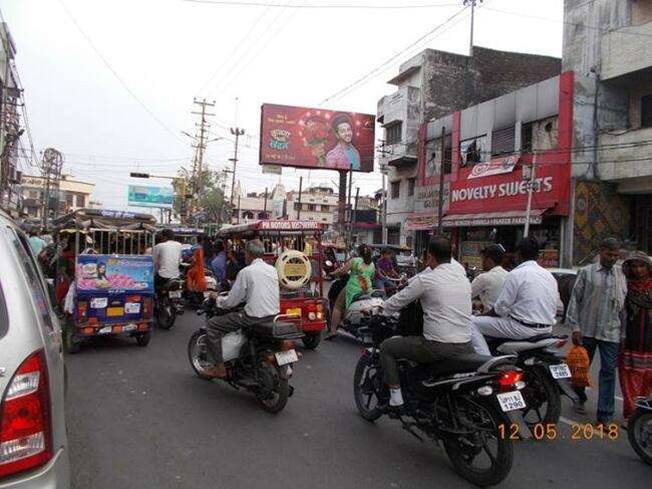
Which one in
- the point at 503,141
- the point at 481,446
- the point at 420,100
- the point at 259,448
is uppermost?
the point at 420,100

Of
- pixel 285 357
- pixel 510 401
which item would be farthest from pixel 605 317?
pixel 285 357

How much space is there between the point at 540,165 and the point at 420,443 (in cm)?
2025

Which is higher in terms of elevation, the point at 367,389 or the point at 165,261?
the point at 165,261

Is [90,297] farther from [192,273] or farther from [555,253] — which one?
[555,253]

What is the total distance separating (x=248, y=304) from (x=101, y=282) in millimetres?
3423

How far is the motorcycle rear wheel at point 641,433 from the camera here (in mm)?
4406

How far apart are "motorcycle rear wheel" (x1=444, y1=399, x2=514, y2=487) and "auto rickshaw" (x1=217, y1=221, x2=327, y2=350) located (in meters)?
4.16

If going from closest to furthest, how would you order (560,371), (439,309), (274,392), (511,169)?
(439,309) < (560,371) < (274,392) < (511,169)

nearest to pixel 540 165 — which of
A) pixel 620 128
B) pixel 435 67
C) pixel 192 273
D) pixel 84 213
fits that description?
pixel 620 128

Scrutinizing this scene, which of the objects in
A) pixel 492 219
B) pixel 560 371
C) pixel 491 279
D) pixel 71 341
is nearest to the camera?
pixel 560 371

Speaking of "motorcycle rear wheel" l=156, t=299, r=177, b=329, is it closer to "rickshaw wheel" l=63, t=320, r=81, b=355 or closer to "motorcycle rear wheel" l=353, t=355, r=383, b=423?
"rickshaw wheel" l=63, t=320, r=81, b=355

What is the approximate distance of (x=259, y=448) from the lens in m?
4.46

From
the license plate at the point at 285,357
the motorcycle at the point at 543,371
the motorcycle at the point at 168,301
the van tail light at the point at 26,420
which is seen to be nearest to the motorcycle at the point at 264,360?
the license plate at the point at 285,357

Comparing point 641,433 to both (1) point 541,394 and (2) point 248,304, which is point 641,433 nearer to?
(1) point 541,394
